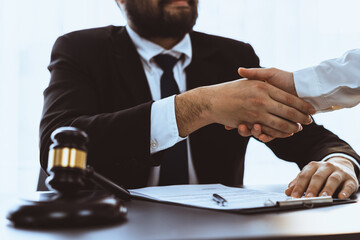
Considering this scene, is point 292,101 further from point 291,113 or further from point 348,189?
point 348,189

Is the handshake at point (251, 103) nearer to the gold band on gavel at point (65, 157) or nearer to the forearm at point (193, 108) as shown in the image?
the forearm at point (193, 108)

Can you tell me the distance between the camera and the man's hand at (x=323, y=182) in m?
0.87

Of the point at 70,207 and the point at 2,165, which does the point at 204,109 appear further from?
the point at 2,165

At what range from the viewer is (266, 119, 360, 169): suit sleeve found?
1292mm

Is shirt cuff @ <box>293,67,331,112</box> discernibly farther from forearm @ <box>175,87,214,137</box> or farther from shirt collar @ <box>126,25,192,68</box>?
shirt collar @ <box>126,25,192,68</box>

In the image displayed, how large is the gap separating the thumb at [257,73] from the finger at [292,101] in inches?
1.4

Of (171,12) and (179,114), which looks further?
(171,12)

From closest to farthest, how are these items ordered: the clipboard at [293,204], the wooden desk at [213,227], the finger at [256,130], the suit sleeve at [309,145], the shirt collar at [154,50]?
the wooden desk at [213,227], the clipboard at [293,204], the finger at [256,130], the suit sleeve at [309,145], the shirt collar at [154,50]

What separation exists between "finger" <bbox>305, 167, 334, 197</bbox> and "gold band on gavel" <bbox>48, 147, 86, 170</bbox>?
494 millimetres

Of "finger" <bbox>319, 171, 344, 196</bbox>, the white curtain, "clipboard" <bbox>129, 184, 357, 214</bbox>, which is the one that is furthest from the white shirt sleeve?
the white curtain

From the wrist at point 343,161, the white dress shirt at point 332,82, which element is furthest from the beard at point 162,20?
the wrist at point 343,161

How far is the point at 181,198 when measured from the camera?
81 cm

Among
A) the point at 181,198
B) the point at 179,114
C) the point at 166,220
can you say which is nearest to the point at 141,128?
the point at 179,114

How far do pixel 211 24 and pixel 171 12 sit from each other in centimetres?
110
